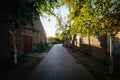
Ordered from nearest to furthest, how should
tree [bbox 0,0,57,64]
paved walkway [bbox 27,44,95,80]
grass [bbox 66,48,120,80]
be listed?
grass [bbox 66,48,120,80] < paved walkway [bbox 27,44,95,80] < tree [bbox 0,0,57,64]

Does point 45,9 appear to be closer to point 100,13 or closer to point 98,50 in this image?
point 100,13

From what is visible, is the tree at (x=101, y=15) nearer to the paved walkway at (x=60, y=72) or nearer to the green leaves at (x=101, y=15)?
the green leaves at (x=101, y=15)

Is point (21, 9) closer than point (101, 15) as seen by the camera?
No

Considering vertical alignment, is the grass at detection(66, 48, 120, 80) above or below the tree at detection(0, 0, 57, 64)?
below

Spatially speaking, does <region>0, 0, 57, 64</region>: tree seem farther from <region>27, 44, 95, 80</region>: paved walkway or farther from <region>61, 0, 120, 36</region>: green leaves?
<region>27, 44, 95, 80</region>: paved walkway

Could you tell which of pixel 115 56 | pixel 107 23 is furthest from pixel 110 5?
pixel 115 56

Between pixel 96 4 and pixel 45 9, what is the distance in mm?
4297

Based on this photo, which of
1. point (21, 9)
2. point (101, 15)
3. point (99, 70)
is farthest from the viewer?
point (99, 70)

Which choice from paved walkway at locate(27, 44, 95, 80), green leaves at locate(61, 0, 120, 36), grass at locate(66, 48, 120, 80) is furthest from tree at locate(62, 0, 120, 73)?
paved walkway at locate(27, 44, 95, 80)

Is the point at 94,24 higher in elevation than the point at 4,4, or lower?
lower

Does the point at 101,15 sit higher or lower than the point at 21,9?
lower

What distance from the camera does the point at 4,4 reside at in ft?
23.1

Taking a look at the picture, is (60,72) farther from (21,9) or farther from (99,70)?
(21,9)

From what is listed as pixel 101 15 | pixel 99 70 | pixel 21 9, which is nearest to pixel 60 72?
pixel 99 70
